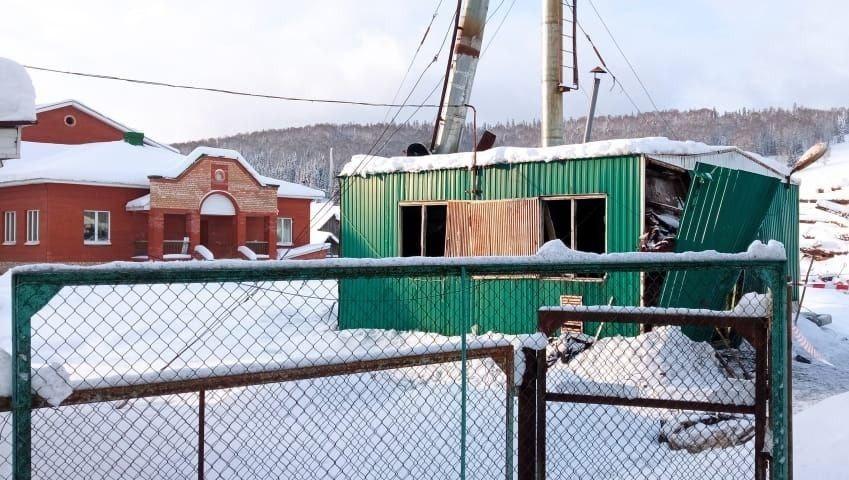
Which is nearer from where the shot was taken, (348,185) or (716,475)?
(716,475)

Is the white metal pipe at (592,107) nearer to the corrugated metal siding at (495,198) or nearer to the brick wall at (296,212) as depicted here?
the corrugated metal siding at (495,198)

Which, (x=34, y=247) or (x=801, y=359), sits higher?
(x=34, y=247)

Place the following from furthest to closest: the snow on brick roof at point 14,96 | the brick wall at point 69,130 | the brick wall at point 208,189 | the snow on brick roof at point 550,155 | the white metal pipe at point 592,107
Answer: the brick wall at point 69,130
the brick wall at point 208,189
the white metal pipe at point 592,107
the snow on brick roof at point 550,155
the snow on brick roof at point 14,96

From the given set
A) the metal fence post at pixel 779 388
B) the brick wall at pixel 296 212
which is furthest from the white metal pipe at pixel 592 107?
the brick wall at pixel 296 212

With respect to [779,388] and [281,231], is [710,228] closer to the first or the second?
[779,388]

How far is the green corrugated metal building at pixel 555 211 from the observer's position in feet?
33.5

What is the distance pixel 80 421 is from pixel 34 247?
21.6m

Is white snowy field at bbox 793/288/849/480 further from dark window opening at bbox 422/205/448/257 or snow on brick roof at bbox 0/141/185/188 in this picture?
snow on brick roof at bbox 0/141/185/188

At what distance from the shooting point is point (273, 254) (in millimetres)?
29406

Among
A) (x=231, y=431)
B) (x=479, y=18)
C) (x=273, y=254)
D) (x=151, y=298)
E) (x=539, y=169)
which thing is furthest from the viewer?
(x=273, y=254)

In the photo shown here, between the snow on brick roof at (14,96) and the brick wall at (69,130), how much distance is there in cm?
2497

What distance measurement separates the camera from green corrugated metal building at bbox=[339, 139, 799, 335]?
10.2 m

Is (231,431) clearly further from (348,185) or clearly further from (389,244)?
(348,185)

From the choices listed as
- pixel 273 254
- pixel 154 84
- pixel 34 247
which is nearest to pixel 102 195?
pixel 34 247
